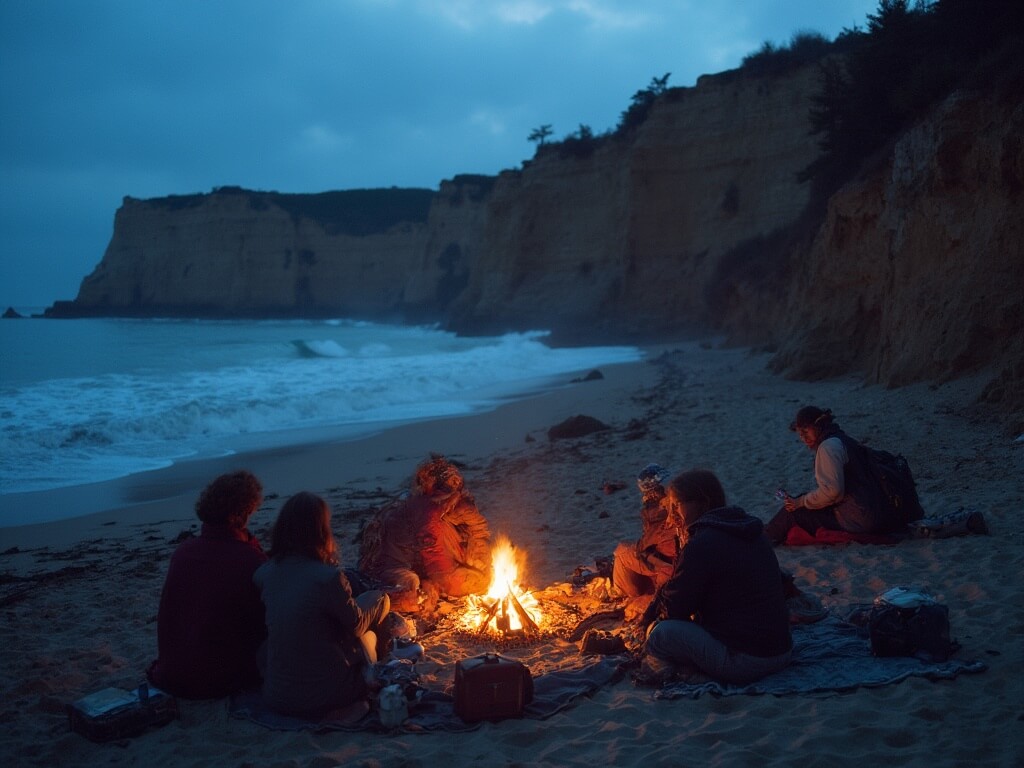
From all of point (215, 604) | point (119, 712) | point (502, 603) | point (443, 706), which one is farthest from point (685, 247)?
point (119, 712)

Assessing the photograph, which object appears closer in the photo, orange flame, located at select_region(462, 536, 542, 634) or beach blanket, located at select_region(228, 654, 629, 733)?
beach blanket, located at select_region(228, 654, 629, 733)

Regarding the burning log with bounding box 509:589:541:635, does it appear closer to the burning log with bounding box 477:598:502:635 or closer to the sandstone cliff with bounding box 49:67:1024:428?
the burning log with bounding box 477:598:502:635

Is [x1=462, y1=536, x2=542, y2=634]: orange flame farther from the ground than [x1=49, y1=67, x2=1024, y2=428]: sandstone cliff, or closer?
closer

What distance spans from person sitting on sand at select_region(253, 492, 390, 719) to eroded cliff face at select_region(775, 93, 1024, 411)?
8211mm

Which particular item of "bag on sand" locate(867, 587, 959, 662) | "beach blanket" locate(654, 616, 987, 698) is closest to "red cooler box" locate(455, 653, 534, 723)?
"beach blanket" locate(654, 616, 987, 698)

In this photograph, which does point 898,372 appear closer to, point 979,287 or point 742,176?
point 979,287

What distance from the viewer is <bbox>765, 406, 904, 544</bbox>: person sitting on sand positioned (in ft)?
17.9

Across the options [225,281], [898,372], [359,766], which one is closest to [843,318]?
[898,372]

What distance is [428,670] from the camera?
169 inches

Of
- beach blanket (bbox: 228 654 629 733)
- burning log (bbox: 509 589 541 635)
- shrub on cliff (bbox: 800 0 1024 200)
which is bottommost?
beach blanket (bbox: 228 654 629 733)

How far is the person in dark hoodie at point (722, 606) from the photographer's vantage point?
3590 mm

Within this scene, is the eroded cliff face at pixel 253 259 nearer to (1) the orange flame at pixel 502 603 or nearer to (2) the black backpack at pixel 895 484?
(2) the black backpack at pixel 895 484

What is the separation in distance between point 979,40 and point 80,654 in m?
16.0

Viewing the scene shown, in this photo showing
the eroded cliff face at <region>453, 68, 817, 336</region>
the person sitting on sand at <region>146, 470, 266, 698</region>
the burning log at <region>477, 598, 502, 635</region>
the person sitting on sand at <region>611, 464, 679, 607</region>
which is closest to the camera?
the person sitting on sand at <region>146, 470, 266, 698</region>
